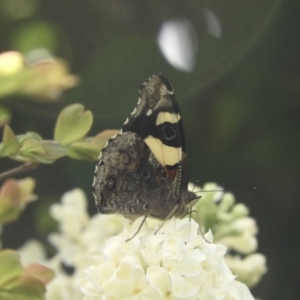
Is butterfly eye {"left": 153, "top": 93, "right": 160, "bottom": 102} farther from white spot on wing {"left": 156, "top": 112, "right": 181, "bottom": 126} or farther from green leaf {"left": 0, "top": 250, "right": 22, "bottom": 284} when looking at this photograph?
green leaf {"left": 0, "top": 250, "right": 22, "bottom": 284}

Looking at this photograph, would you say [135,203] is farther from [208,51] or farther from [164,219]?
[208,51]

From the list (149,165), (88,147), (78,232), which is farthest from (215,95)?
(88,147)

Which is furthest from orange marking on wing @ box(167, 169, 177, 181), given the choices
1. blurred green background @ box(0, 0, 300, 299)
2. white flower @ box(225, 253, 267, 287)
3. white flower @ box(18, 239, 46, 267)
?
blurred green background @ box(0, 0, 300, 299)

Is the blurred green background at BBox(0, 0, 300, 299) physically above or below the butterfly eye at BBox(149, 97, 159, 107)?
above

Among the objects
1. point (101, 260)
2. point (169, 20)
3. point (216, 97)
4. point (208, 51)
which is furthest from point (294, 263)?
point (101, 260)

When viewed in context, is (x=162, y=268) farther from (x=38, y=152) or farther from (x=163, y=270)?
(x=38, y=152)

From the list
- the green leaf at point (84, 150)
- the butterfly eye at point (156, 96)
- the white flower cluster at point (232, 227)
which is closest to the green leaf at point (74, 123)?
the green leaf at point (84, 150)
